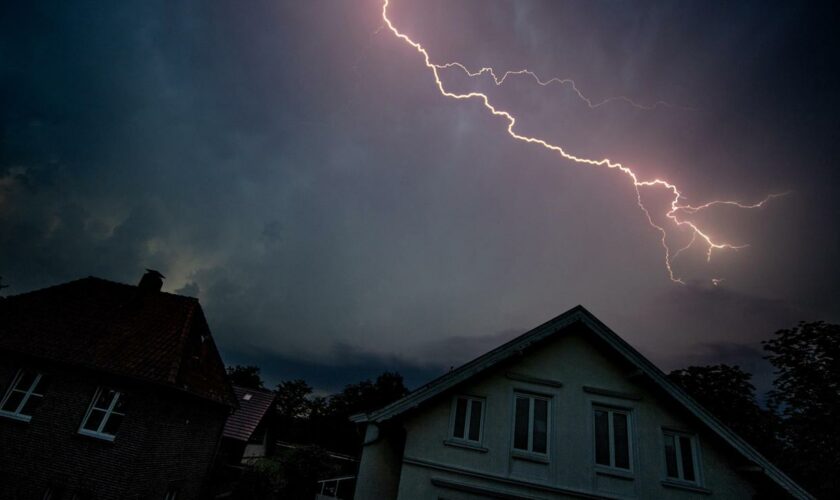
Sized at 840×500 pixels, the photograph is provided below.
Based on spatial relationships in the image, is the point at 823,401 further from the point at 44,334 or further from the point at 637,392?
the point at 44,334

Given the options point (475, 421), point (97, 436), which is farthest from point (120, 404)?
point (475, 421)

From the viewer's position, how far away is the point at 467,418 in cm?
1069

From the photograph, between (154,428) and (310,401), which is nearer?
(154,428)

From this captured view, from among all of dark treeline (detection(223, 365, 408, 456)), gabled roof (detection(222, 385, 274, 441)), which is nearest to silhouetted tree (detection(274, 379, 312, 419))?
dark treeline (detection(223, 365, 408, 456))

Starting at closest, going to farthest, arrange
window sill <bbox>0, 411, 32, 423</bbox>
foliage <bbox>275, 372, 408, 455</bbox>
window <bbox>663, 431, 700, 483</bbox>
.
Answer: window <bbox>663, 431, 700, 483</bbox> → window sill <bbox>0, 411, 32, 423</bbox> → foliage <bbox>275, 372, 408, 455</bbox>

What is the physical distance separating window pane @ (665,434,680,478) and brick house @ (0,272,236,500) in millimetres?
18144

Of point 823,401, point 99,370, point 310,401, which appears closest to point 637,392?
point 823,401

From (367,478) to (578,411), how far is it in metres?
6.67

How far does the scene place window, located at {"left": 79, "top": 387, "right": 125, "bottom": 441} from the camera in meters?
14.1

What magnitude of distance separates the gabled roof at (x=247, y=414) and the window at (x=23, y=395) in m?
11.6

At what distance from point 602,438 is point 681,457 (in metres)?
2.32

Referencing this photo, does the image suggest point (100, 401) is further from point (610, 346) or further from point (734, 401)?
point (734, 401)

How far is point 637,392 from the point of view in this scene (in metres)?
11.2

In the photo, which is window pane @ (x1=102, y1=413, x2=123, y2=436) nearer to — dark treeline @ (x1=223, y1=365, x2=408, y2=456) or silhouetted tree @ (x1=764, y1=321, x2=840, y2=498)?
silhouetted tree @ (x1=764, y1=321, x2=840, y2=498)
